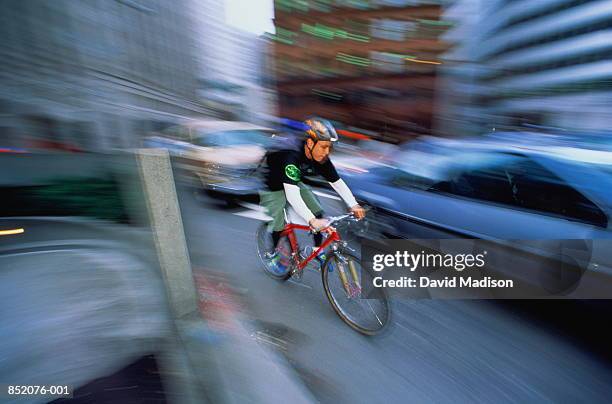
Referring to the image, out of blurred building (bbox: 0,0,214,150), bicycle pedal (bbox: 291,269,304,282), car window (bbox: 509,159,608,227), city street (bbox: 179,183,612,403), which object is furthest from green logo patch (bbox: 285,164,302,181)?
car window (bbox: 509,159,608,227)

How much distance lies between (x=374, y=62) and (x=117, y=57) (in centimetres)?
2862

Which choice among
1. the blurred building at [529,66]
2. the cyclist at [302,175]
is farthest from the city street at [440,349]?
the blurred building at [529,66]

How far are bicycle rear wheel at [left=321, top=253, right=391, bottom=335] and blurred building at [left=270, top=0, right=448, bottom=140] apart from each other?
75.4 ft

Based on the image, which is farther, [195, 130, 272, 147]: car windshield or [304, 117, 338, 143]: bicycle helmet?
[195, 130, 272, 147]: car windshield

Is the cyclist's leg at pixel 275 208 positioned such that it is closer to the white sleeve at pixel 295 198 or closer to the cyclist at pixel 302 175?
the cyclist at pixel 302 175

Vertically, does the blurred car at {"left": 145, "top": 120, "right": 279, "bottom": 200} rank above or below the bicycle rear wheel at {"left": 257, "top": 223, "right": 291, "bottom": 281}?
above

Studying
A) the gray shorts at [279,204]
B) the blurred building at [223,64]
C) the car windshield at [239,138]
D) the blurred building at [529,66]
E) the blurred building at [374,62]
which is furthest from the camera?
the blurred building at [529,66]

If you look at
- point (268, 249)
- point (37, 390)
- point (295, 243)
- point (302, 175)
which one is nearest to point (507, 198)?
point (302, 175)

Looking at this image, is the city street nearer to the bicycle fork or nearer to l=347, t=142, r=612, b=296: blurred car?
the bicycle fork

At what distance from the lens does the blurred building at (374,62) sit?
2362 centimetres

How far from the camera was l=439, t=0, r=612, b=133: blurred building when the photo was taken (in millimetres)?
24141

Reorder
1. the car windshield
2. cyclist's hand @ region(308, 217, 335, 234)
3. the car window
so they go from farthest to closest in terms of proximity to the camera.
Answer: the car windshield, cyclist's hand @ region(308, 217, 335, 234), the car window

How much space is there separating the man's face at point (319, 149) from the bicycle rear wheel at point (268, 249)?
947 mm

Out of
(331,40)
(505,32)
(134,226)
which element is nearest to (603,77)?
(505,32)
